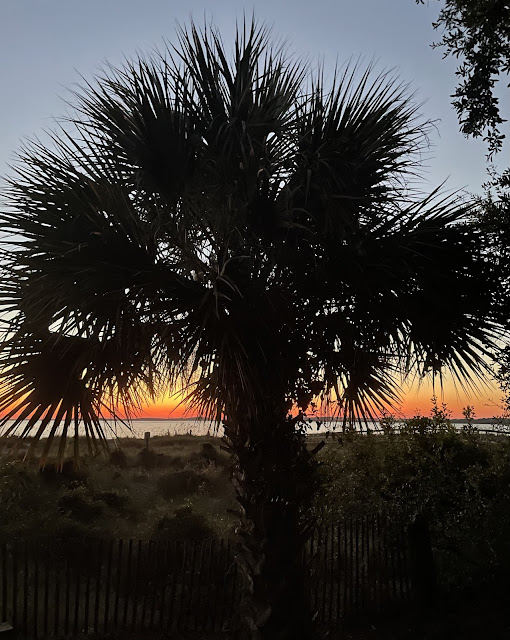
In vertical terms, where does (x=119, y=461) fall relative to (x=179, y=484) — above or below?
above

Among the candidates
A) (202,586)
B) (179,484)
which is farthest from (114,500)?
(202,586)

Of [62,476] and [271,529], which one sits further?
[62,476]

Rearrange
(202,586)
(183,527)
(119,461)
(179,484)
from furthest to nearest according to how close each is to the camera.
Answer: (119,461) < (179,484) < (183,527) < (202,586)

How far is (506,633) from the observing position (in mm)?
7996

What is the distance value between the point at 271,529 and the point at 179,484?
1553 cm

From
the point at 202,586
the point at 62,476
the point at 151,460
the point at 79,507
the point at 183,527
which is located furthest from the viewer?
the point at 151,460

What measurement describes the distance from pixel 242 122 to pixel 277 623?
5503 millimetres

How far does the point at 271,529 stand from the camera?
21.2 feet

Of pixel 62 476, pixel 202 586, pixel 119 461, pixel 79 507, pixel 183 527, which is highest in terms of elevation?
pixel 119 461

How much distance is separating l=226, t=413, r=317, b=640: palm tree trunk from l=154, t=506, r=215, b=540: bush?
8.08 metres

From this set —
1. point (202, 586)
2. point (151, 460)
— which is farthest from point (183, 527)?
point (151, 460)

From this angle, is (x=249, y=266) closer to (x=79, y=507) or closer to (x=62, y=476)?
Result: (x=79, y=507)

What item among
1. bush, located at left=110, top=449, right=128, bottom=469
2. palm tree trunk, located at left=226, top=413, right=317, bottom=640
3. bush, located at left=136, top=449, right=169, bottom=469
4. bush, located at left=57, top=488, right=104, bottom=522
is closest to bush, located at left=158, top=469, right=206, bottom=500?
bush, located at left=57, top=488, right=104, bottom=522

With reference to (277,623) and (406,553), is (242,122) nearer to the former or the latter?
(277,623)
